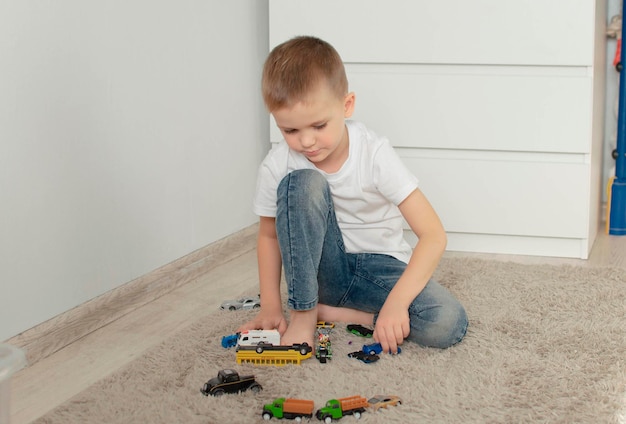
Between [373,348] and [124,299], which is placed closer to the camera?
[373,348]

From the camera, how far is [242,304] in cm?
155

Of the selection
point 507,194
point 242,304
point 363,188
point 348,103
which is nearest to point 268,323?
point 242,304

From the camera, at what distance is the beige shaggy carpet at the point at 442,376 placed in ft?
3.51

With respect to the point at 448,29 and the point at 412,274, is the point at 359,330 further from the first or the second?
the point at 448,29

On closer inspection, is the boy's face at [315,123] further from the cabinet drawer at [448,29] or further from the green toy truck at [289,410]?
the cabinet drawer at [448,29]

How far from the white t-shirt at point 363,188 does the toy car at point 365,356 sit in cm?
22

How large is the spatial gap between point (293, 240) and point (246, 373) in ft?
0.75

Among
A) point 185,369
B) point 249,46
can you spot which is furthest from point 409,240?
point 185,369

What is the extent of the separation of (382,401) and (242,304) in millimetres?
519

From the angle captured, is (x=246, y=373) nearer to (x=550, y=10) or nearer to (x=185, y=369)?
(x=185, y=369)

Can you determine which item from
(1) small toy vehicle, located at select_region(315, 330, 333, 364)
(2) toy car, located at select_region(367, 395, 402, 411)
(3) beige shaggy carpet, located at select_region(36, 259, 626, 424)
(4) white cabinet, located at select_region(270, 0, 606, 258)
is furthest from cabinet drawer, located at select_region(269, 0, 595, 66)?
(2) toy car, located at select_region(367, 395, 402, 411)

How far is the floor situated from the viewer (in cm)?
121

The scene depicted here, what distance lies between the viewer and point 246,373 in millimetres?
1216

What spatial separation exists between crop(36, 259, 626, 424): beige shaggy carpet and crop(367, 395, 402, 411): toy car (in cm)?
2
